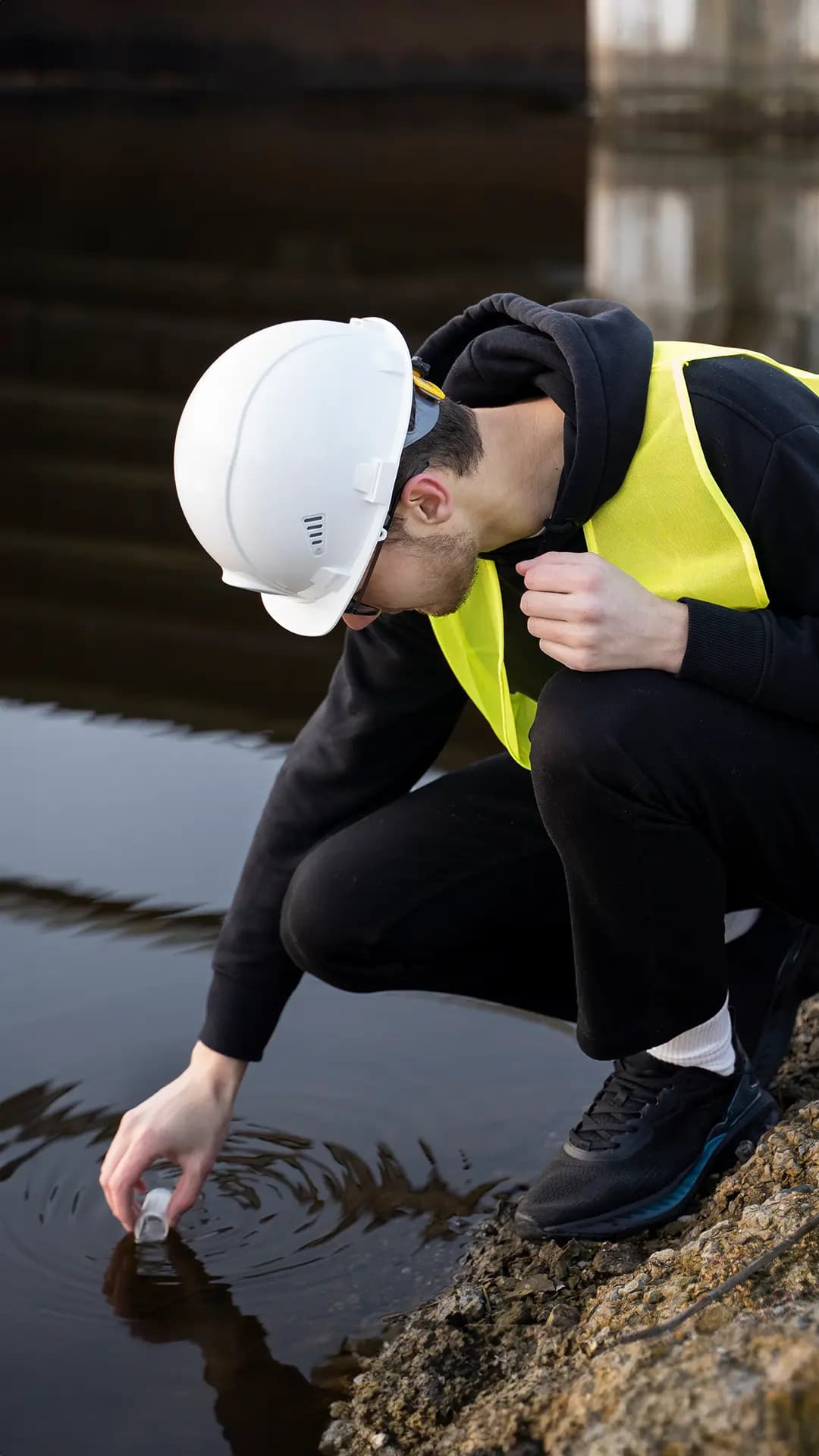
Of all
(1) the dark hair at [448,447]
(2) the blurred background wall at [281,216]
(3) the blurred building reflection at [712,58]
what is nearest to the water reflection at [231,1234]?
(1) the dark hair at [448,447]

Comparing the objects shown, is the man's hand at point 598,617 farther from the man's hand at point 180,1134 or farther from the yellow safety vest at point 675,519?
the man's hand at point 180,1134

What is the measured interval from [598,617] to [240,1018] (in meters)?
0.78

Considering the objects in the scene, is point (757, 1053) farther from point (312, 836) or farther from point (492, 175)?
point (492, 175)

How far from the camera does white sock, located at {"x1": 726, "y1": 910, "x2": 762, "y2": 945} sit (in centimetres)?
253

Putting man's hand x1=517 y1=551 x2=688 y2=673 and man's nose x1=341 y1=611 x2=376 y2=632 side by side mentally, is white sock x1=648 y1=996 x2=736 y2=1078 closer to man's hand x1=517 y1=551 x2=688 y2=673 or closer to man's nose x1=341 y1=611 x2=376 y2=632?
man's hand x1=517 y1=551 x2=688 y2=673

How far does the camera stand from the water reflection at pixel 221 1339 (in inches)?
80.7

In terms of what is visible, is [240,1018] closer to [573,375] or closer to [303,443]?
[303,443]

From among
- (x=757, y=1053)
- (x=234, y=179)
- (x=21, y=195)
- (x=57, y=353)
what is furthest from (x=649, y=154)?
(x=757, y=1053)

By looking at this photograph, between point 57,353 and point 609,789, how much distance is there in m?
6.33

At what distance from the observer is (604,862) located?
2.06 meters

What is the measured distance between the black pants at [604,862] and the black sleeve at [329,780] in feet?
0.19

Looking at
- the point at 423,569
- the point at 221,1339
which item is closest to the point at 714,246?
the point at 423,569

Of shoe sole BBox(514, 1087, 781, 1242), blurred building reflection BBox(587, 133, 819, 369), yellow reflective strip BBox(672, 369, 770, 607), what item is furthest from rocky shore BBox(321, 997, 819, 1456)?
blurred building reflection BBox(587, 133, 819, 369)

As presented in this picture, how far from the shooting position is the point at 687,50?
58.6ft
